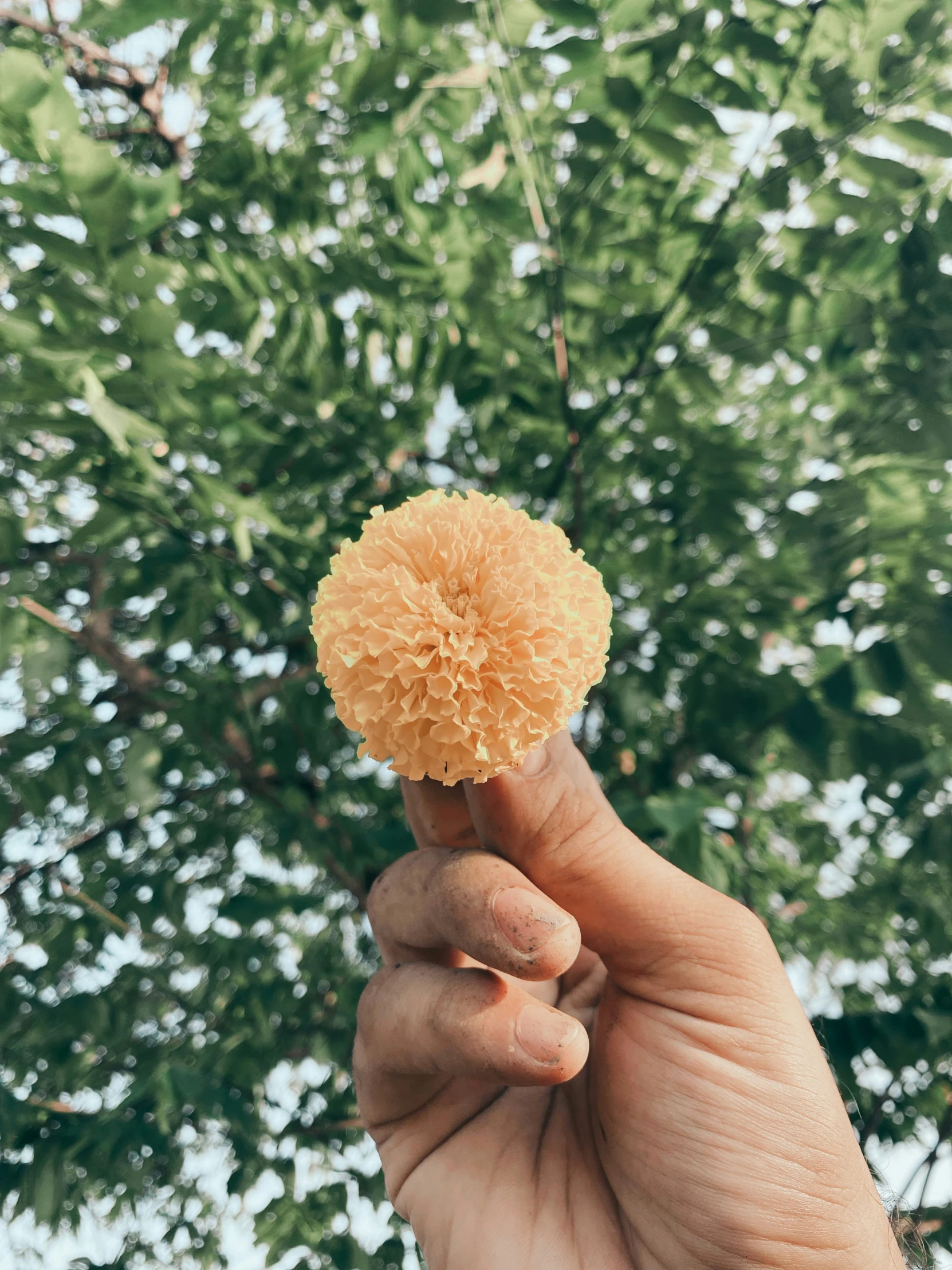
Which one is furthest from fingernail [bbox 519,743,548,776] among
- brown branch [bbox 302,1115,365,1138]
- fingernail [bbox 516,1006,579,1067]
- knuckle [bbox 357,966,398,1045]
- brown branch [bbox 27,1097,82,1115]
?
brown branch [bbox 302,1115,365,1138]

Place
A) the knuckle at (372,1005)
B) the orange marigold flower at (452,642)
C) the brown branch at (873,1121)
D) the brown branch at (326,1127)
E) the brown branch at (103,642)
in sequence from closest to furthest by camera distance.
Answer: the orange marigold flower at (452,642)
the knuckle at (372,1005)
the brown branch at (873,1121)
the brown branch at (103,642)
the brown branch at (326,1127)

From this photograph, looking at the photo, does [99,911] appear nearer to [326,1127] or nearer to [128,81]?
[326,1127]

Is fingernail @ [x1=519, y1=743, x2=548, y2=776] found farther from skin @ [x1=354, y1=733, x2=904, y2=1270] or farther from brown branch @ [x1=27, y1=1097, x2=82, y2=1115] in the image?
brown branch @ [x1=27, y1=1097, x2=82, y2=1115]

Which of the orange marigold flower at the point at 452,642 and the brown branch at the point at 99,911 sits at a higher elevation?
the orange marigold flower at the point at 452,642

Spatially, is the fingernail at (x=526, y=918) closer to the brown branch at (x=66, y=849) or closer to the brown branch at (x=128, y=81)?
the brown branch at (x=66, y=849)

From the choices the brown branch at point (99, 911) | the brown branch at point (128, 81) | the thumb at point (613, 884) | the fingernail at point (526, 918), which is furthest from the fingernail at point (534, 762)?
the brown branch at point (128, 81)

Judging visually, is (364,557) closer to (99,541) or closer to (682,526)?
(99,541)

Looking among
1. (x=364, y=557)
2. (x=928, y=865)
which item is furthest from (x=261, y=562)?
(x=928, y=865)

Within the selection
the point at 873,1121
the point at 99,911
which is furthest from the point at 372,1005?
the point at 99,911
